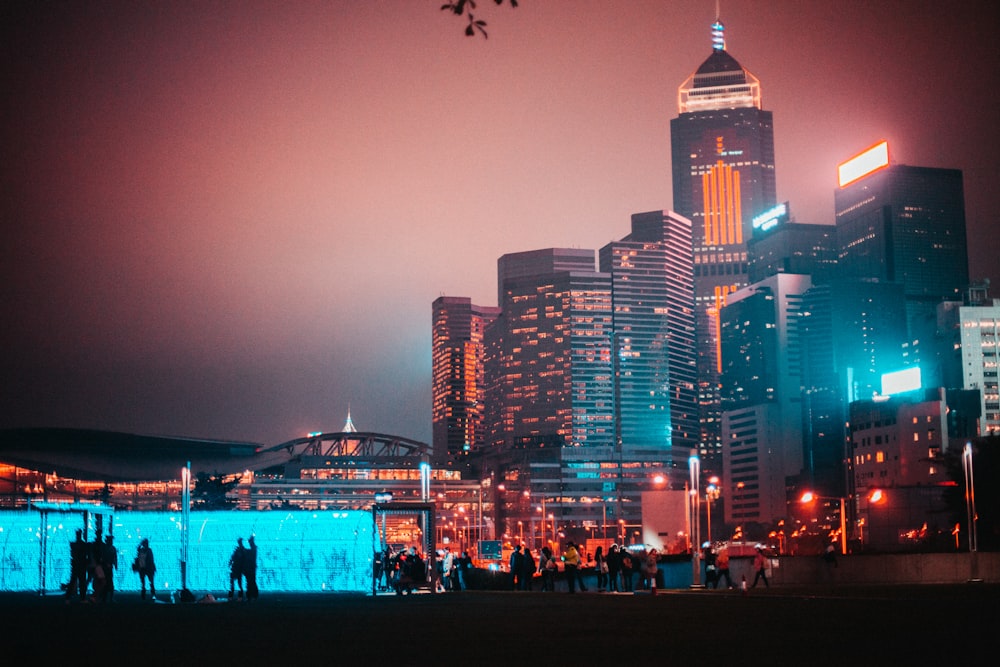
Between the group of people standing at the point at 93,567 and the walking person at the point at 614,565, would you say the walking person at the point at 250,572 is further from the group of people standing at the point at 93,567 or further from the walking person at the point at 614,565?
the walking person at the point at 614,565

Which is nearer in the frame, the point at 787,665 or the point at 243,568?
the point at 787,665

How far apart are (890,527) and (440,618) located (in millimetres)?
109720

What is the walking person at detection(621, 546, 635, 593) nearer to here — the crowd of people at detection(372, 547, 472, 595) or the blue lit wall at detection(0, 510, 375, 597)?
the crowd of people at detection(372, 547, 472, 595)

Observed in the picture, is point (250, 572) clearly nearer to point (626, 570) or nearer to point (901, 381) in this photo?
point (626, 570)

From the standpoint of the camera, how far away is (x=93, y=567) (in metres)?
33.2

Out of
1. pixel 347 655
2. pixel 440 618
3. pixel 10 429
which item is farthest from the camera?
pixel 10 429

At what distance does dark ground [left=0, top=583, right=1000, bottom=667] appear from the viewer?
46.4 feet

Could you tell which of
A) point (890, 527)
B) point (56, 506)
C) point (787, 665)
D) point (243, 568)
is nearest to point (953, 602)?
point (787, 665)

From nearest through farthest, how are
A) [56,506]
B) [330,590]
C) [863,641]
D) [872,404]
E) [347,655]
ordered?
[347,655]
[863,641]
[56,506]
[330,590]
[872,404]

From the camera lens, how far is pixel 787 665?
12.7 meters

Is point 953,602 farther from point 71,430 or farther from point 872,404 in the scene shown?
point 872,404

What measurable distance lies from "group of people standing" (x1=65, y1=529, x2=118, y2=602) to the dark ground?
398 centimetres

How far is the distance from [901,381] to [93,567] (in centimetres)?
17020

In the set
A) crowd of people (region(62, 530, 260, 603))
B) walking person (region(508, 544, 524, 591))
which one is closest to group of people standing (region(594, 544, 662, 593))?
walking person (region(508, 544, 524, 591))
